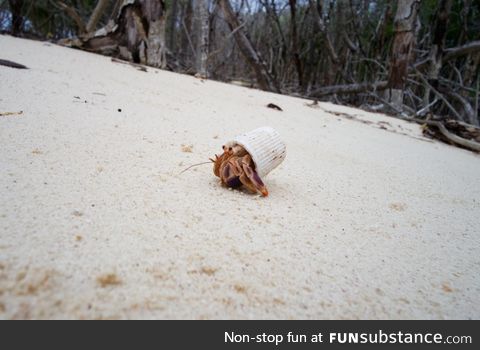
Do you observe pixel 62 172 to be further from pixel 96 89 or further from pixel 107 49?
pixel 107 49

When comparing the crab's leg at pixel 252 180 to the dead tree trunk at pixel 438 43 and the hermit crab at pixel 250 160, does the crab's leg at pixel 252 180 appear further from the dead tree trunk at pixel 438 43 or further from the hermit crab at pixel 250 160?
the dead tree trunk at pixel 438 43

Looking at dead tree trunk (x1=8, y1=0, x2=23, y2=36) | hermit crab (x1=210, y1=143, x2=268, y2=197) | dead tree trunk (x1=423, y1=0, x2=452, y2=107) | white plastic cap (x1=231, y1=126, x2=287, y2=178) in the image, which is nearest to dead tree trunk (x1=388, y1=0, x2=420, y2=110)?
dead tree trunk (x1=423, y1=0, x2=452, y2=107)

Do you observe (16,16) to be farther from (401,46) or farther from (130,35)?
(401,46)

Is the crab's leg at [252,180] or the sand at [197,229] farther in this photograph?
the crab's leg at [252,180]

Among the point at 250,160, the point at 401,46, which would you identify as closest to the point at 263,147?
the point at 250,160
